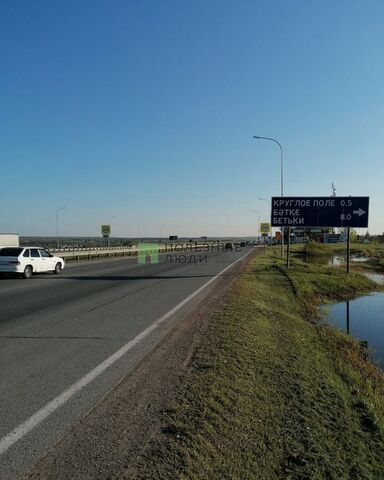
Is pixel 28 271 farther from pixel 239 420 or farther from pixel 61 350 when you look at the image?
pixel 239 420

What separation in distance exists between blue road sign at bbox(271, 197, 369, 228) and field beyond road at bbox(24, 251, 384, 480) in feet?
63.1

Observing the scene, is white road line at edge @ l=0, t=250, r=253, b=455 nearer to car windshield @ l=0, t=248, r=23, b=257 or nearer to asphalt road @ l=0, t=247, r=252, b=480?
asphalt road @ l=0, t=247, r=252, b=480

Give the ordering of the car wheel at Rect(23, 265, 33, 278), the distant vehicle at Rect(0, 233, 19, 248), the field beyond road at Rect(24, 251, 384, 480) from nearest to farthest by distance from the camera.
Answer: the field beyond road at Rect(24, 251, 384, 480), the car wheel at Rect(23, 265, 33, 278), the distant vehicle at Rect(0, 233, 19, 248)

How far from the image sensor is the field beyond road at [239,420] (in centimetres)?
387

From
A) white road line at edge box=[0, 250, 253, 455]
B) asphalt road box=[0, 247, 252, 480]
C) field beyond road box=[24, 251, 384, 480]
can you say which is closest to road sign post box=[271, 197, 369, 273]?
asphalt road box=[0, 247, 252, 480]

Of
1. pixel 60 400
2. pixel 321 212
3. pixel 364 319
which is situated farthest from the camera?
pixel 321 212

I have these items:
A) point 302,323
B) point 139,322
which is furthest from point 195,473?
point 302,323

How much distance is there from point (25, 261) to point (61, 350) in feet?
53.2

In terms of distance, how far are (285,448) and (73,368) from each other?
3.48 metres

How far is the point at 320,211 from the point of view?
27.6m

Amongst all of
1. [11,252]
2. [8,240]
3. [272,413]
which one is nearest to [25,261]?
[11,252]

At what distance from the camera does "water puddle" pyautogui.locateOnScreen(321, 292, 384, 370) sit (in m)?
11.1

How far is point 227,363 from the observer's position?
6.83m

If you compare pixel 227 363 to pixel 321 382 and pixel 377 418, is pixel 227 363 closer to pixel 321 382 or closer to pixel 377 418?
pixel 321 382
